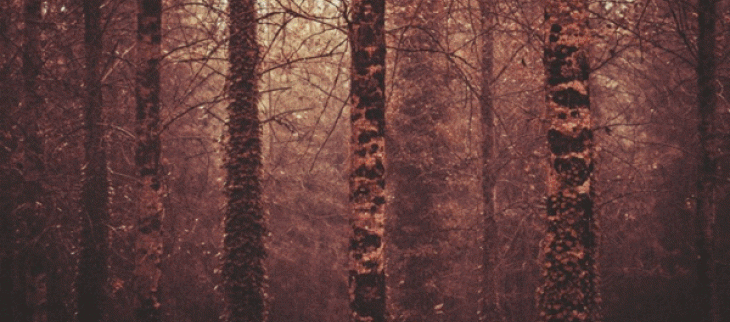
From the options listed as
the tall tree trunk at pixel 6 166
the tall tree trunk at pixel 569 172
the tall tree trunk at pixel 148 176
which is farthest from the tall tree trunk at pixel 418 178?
the tall tree trunk at pixel 569 172

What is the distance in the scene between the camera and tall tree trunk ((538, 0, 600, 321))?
6316 mm

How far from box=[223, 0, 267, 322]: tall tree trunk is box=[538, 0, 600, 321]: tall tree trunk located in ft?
14.0

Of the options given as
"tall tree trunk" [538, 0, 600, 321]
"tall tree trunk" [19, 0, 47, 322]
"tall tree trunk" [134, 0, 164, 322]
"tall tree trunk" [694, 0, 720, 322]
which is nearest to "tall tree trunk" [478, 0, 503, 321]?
"tall tree trunk" [694, 0, 720, 322]

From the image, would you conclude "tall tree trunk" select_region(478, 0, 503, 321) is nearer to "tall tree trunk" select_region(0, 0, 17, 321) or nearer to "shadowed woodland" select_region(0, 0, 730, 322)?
"shadowed woodland" select_region(0, 0, 730, 322)

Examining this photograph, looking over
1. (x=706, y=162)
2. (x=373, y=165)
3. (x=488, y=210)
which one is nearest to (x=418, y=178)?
(x=488, y=210)

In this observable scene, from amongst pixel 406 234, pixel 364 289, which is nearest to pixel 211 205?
pixel 406 234

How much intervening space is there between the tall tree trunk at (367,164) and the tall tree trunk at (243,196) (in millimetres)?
2330

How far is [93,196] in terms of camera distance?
11.3 metres

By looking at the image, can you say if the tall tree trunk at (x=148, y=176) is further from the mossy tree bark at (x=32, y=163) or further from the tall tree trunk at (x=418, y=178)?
the tall tree trunk at (x=418, y=178)

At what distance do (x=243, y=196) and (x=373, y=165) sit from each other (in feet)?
8.87

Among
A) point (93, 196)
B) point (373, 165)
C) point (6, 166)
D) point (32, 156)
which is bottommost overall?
point (93, 196)

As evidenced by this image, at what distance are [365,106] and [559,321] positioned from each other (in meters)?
3.03

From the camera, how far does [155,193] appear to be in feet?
31.0

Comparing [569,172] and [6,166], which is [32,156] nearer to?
[6,166]
